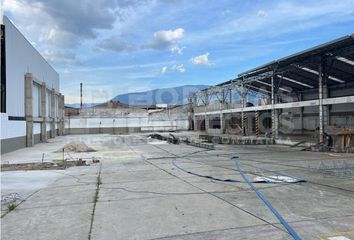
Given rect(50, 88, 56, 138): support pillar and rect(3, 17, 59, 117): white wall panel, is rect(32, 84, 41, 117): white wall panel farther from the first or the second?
rect(50, 88, 56, 138): support pillar

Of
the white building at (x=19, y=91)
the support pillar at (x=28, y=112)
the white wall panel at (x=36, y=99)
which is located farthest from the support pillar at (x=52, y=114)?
the support pillar at (x=28, y=112)

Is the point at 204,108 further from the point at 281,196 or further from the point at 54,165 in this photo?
the point at 281,196

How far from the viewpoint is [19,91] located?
3052 centimetres

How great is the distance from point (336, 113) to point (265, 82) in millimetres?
8886

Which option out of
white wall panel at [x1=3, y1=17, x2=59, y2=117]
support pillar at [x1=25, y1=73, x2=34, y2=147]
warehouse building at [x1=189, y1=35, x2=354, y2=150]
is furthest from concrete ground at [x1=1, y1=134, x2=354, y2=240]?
support pillar at [x1=25, y1=73, x2=34, y2=147]

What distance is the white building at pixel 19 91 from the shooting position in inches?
1022

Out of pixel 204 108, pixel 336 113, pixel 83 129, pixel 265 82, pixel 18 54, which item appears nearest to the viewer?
pixel 18 54

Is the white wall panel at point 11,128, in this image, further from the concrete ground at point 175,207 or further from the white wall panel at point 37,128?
the concrete ground at point 175,207

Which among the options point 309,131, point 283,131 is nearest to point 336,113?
point 309,131

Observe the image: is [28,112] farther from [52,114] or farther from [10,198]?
[10,198]

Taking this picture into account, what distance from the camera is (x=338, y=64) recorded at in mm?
32719

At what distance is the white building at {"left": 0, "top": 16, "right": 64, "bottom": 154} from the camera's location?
1022 inches

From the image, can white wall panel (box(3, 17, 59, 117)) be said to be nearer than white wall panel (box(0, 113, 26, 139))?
No

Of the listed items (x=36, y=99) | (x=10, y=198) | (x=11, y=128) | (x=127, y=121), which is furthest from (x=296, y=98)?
(x=10, y=198)
